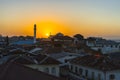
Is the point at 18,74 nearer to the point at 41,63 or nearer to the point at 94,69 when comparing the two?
the point at 41,63

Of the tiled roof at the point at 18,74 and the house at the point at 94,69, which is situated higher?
the tiled roof at the point at 18,74

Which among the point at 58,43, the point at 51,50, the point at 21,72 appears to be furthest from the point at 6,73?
the point at 58,43

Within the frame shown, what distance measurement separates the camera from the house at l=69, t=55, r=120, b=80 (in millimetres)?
28095

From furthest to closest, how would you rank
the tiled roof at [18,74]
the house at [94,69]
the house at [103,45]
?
the house at [103,45] < the house at [94,69] < the tiled roof at [18,74]

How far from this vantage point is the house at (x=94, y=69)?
28095 mm

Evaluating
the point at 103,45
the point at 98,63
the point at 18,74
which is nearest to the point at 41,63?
the point at 98,63

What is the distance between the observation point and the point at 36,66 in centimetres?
2941

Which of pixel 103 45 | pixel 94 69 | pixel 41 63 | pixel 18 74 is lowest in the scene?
pixel 94 69

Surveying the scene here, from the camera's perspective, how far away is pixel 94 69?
2983 centimetres

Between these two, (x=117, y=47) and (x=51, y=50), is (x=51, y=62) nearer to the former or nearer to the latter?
(x=51, y=50)

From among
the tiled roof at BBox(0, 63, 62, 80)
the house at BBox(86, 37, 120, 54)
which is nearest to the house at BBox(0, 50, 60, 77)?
the tiled roof at BBox(0, 63, 62, 80)

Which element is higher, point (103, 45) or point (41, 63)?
point (103, 45)

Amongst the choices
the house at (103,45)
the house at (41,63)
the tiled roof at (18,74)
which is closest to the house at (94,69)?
the house at (41,63)

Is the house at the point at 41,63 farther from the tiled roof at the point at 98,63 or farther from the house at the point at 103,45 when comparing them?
the house at the point at 103,45
